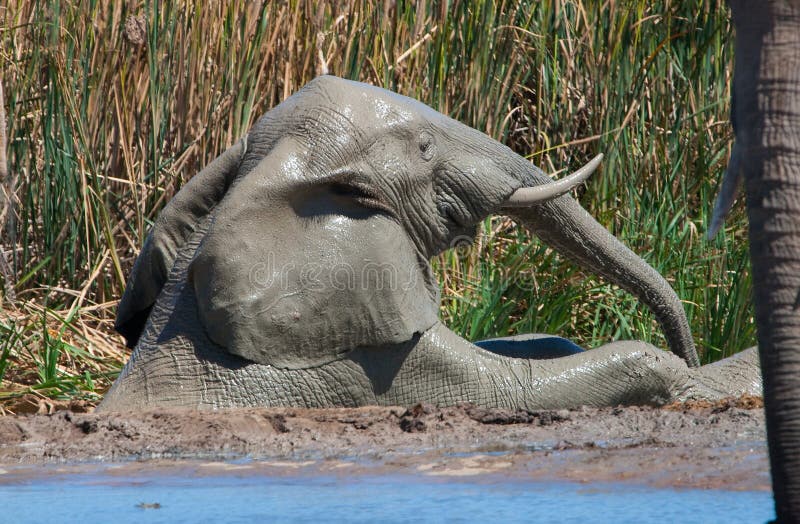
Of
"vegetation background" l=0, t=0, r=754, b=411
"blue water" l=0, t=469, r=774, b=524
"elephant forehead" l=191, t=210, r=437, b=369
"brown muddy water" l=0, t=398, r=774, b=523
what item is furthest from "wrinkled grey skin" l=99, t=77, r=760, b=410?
"vegetation background" l=0, t=0, r=754, b=411

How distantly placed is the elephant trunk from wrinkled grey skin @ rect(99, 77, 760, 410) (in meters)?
0.27

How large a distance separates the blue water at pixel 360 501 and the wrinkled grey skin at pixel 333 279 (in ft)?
3.07

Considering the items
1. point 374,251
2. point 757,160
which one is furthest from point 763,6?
point 374,251

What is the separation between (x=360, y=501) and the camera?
11.0 ft

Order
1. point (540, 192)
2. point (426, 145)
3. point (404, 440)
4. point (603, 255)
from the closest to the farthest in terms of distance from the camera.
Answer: point (404, 440) → point (426, 145) → point (540, 192) → point (603, 255)

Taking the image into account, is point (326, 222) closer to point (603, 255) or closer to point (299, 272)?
point (299, 272)

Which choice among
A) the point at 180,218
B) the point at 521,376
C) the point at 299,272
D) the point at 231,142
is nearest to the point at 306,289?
the point at 299,272

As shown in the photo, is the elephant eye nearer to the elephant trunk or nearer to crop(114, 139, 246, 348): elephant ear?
the elephant trunk

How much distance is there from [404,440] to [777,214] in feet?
6.67

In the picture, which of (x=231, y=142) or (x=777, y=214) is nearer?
(x=777, y=214)

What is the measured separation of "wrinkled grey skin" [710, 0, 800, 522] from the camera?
2.35 metres

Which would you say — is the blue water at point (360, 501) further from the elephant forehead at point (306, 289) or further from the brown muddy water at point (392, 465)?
the elephant forehead at point (306, 289)

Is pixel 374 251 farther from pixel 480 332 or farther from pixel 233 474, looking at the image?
pixel 480 332

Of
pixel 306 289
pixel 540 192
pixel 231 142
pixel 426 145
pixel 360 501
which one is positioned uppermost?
pixel 231 142
